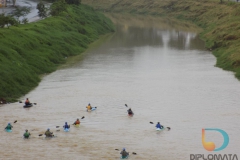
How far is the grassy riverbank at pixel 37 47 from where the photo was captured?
1576 inches

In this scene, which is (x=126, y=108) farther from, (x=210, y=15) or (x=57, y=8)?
(x=210, y=15)

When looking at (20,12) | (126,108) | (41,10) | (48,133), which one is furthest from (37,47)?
(48,133)

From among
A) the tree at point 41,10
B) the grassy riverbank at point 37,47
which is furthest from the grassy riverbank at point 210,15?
the tree at point 41,10

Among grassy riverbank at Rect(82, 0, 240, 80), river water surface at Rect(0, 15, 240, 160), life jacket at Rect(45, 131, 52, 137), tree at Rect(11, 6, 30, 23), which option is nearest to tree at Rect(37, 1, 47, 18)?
tree at Rect(11, 6, 30, 23)

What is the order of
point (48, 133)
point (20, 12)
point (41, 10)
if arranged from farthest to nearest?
point (20, 12)
point (41, 10)
point (48, 133)

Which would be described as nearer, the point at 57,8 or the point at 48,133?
the point at 48,133

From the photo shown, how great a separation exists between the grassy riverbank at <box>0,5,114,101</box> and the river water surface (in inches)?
60.0

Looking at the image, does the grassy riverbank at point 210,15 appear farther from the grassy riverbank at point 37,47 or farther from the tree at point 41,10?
the tree at point 41,10

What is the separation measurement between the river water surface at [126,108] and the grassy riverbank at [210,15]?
242cm

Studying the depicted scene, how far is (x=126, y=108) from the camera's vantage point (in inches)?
1362

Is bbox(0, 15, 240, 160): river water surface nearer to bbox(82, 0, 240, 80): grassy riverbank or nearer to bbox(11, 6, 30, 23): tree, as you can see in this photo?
bbox(82, 0, 240, 80): grassy riverbank

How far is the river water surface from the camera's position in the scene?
26.8m

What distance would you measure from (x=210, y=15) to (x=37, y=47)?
50825 mm

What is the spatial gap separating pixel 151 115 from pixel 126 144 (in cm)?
595
